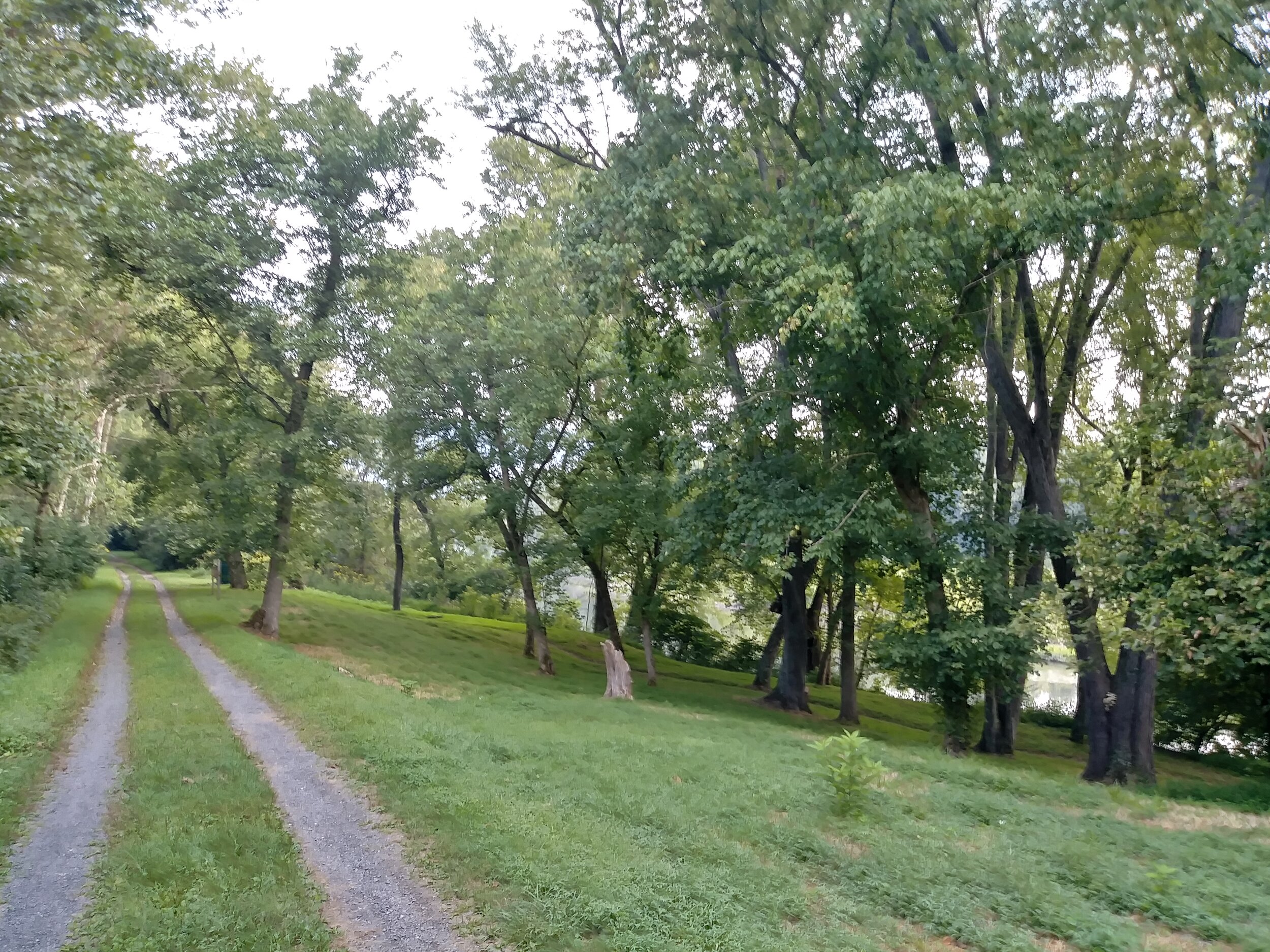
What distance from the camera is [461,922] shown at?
591 centimetres

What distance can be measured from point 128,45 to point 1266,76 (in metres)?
15.8

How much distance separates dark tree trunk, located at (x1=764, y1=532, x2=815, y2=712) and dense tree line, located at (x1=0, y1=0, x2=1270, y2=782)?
15cm

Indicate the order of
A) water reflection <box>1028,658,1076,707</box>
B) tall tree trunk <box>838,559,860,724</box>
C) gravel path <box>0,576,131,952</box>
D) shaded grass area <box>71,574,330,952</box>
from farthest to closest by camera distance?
water reflection <box>1028,658,1076,707</box> → tall tree trunk <box>838,559,860,724</box> → gravel path <box>0,576,131,952</box> → shaded grass area <box>71,574,330,952</box>

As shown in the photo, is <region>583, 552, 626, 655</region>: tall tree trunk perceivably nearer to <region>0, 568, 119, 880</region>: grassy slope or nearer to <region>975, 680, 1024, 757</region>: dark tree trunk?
<region>975, 680, 1024, 757</region>: dark tree trunk

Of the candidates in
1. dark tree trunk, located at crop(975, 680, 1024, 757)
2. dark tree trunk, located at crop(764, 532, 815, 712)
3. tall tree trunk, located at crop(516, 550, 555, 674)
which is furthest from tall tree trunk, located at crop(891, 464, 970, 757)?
tall tree trunk, located at crop(516, 550, 555, 674)

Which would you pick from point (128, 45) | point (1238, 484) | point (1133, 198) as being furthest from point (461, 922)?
point (1133, 198)

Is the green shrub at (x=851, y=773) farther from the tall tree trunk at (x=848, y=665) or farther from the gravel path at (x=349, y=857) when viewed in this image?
the tall tree trunk at (x=848, y=665)

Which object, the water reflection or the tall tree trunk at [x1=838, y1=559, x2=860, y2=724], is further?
the water reflection

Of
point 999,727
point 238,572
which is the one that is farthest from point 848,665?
point 238,572

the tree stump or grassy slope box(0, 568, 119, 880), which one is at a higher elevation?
the tree stump

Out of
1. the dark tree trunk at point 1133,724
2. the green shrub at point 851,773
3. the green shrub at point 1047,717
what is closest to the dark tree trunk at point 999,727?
the dark tree trunk at point 1133,724

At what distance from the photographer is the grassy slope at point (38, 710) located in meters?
8.57

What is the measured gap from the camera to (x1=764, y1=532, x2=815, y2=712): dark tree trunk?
25250 mm

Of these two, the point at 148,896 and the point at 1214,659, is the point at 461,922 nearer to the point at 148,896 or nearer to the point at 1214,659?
the point at 148,896
